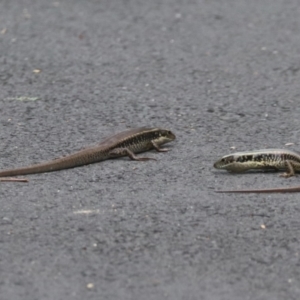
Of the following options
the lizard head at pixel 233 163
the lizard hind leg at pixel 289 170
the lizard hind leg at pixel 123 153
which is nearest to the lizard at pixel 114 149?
the lizard hind leg at pixel 123 153

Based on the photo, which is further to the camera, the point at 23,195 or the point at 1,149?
the point at 1,149

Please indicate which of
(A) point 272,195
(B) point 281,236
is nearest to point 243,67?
(A) point 272,195

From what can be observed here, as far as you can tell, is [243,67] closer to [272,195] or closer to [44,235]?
[272,195]

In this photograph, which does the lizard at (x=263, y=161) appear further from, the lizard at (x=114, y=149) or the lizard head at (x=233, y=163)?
the lizard at (x=114, y=149)

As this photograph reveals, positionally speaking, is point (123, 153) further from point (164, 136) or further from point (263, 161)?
point (263, 161)

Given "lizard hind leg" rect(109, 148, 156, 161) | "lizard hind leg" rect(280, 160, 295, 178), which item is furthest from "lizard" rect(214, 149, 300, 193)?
"lizard hind leg" rect(109, 148, 156, 161)
